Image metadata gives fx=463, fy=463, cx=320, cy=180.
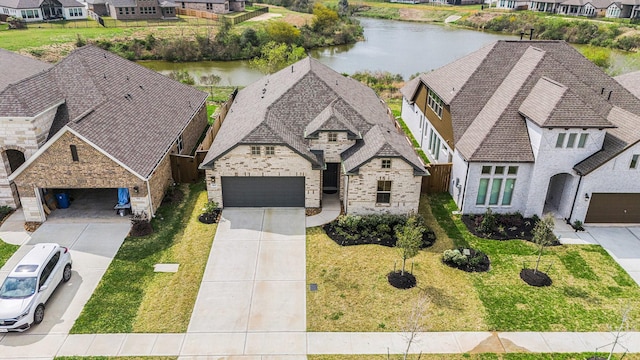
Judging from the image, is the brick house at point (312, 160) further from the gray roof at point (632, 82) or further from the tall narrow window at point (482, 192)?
the gray roof at point (632, 82)

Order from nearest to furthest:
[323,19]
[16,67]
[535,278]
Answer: [535,278], [16,67], [323,19]

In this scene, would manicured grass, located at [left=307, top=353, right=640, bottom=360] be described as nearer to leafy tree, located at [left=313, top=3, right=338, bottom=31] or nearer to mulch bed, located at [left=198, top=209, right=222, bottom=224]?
mulch bed, located at [left=198, top=209, right=222, bottom=224]

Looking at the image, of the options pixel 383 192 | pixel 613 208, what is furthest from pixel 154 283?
pixel 613 208

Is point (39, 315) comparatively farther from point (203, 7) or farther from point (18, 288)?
point (203, 7)

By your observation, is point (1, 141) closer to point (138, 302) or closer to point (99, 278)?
point (99, 278)

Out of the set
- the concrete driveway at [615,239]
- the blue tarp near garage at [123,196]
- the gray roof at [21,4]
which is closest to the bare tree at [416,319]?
the concrete driveway at [615,239]

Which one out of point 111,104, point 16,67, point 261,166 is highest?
point 16,67
